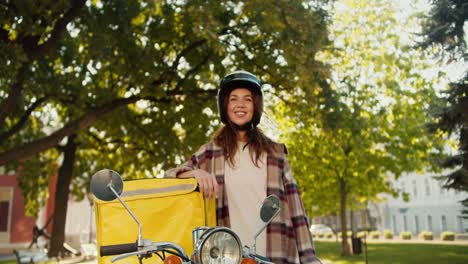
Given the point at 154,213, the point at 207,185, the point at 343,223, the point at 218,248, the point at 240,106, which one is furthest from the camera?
the point at 343,223

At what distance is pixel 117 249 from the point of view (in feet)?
6.75

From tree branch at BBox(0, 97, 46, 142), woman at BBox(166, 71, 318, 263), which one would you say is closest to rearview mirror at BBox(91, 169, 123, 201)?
woman at BBox(166, 71, 318, 263)

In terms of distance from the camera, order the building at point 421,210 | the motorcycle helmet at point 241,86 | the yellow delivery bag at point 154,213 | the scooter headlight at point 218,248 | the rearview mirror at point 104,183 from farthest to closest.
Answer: the building at point 421,210 < the motorcycle helmet at point 241,86 < the yellow delivery bag at point 154,213 < the rearview mirror at point 104,183 < the scooter headlight at point 218,248

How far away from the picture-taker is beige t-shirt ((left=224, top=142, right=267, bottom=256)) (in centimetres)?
271

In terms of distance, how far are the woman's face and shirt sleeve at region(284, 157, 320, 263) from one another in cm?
36

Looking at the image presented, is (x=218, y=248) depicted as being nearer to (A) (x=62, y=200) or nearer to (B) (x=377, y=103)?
(A) (x=62, y=200)

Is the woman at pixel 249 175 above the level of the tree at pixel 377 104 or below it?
below

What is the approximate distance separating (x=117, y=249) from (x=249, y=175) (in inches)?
37.9

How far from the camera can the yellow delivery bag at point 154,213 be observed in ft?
7.47

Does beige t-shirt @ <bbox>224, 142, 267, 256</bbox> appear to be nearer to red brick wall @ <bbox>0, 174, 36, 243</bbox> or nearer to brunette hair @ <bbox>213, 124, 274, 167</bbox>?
brunette hair @ <bbox>213, 124, 274, 167</bbox>

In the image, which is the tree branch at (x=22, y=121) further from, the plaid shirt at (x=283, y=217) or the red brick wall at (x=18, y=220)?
the red brick wall at (x=18, y=220)

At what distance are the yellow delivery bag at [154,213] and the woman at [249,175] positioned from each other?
0.18m

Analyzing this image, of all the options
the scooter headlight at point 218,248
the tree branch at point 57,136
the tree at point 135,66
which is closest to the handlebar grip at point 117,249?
the scooter headlight at point 218,248

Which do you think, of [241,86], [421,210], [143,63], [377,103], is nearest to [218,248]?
[241,86]
